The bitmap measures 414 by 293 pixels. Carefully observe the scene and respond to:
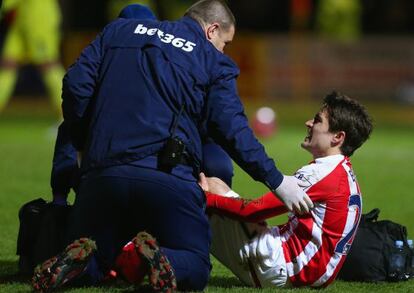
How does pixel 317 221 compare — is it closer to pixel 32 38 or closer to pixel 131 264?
pixel 131 264

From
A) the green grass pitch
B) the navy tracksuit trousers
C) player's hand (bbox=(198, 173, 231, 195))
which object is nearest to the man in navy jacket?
the navy tracksuit trousers

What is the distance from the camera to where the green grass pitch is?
5.66 m

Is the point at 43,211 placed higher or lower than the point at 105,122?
lower

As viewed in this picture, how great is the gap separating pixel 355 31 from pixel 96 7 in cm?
525

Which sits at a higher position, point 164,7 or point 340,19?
point 164,7

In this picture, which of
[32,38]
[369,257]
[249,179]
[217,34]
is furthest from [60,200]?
[32,38]

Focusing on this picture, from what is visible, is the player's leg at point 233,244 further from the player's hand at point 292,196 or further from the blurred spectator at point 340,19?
the blurred spectator at point 340,19

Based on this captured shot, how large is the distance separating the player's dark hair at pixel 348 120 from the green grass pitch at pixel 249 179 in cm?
73

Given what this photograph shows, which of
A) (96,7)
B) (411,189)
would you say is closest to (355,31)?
(96,7)

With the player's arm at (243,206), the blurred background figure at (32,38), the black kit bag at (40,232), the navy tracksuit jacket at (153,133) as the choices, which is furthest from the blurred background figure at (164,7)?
the navy tracksuit jacket at (153,133)

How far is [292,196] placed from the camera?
200 inches

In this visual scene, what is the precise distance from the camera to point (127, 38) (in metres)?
5.21

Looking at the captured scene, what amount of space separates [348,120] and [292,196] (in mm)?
623

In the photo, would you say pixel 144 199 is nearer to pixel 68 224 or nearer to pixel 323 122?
pixel 68 224
